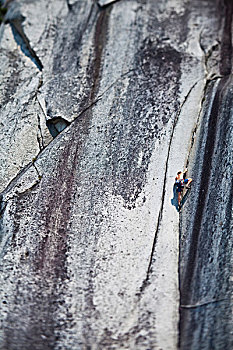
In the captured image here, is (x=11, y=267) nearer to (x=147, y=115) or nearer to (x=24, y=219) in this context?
(x=24, y=219)

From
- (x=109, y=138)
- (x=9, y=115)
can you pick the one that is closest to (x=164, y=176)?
(x=109, y=138)

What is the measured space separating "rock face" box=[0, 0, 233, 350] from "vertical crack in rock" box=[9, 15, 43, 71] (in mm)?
67

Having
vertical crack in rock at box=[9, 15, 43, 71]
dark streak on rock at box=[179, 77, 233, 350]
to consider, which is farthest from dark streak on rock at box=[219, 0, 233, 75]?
vertical crack in rock at box=[9, 15, 43, 71]

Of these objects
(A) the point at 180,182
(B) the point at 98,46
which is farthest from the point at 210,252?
(B) the point at 98,46

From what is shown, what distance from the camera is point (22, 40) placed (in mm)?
20125

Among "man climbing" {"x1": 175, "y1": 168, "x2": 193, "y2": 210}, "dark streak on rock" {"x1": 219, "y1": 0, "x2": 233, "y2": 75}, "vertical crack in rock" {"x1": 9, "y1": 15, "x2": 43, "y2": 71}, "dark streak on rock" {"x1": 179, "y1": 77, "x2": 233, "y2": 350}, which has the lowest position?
"dark streak on rock" {"x1": 179, "y1": 77, "x2": 233, "y2": 350}

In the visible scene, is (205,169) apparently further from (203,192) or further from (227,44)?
(227,44)

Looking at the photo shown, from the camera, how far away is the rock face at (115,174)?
13.0 metres

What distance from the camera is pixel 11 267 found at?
45.9 ft

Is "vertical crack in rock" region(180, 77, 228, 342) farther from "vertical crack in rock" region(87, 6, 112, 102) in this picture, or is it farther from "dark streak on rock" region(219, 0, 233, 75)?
"vertical crack in rock" region(87, 6, 112, 102)

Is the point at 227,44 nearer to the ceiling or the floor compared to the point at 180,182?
nearer to the ceiling

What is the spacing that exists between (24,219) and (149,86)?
26.0 ft

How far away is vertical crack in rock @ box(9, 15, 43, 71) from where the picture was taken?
1927cm

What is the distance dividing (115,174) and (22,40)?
353 inches
